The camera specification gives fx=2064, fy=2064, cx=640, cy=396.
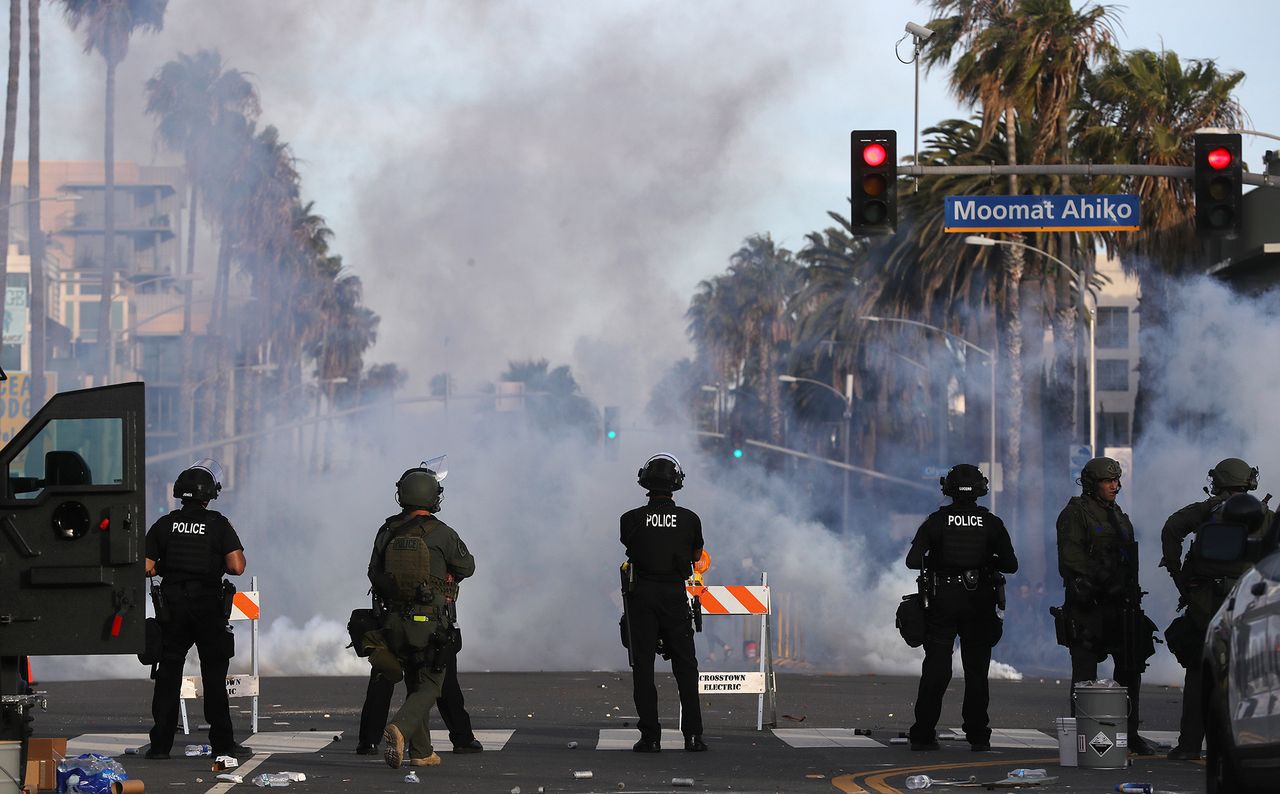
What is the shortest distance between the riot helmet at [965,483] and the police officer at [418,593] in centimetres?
350

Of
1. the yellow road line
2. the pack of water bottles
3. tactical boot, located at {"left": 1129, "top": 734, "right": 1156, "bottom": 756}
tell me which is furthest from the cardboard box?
tactical boot, located at {"left": 1129, "top": 734, "right": 1156, "bottom": 756}

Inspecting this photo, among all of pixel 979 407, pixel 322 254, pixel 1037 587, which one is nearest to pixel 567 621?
pixel 1037 587

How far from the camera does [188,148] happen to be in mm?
52562

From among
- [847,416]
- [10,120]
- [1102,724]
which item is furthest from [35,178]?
[1102,724]

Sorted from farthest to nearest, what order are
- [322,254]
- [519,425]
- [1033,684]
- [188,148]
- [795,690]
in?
[322,254] → [188,148] → [519,425] → [1033,684] → [795,690]

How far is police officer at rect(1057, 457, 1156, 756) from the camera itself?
44.2 ft

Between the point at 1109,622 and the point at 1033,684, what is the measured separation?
1115cm

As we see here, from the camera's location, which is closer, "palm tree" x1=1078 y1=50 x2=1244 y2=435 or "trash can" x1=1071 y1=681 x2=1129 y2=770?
"trash can" x1=1071 y1=681 x2=1129 y2=770

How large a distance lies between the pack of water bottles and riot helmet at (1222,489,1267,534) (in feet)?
17.5

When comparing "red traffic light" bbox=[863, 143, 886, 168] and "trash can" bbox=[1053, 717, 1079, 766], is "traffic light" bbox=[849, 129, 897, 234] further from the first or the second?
"trash can" bbox=[1053, 717, 1079, 766]

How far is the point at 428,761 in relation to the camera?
12.9m

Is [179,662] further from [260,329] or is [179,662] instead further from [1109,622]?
[260,329]

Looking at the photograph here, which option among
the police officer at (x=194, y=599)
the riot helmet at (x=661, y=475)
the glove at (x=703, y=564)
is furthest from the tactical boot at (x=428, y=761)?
the glove at (x=703, y=564)

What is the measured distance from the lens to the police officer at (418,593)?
12.6 meters
